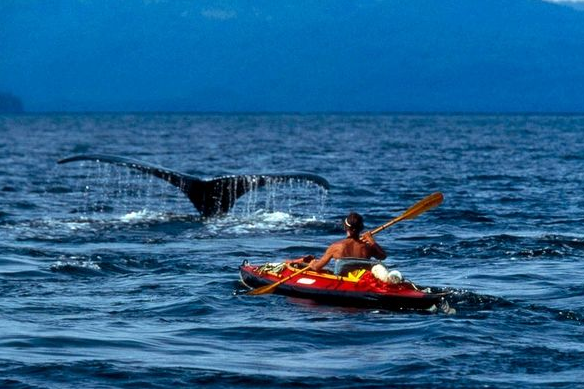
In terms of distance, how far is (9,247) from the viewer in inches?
829

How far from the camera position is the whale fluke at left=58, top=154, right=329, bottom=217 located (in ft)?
70.8

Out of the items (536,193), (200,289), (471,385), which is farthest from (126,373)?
(536,193)

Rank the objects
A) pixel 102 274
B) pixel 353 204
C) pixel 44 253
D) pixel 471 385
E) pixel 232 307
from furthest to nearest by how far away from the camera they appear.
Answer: pixel 353 204, pixel 44 253, pixel 102 274, pixel 232 307, pixel 471 385

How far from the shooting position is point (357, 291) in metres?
14.9

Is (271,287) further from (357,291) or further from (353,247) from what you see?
(357,291)

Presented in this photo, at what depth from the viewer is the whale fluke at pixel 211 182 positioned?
850 inches

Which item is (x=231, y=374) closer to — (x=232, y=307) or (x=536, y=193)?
(x=232, y=307)

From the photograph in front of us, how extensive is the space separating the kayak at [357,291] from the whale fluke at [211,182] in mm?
5140

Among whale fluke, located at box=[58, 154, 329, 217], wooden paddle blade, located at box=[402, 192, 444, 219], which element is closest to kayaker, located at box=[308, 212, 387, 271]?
wooden paddle blade, located at box=[402, 192, 444, 219]

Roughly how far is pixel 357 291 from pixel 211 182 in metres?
8.75

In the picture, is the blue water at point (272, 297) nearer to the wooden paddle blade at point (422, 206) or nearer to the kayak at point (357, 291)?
the kayak at point (357, 291)

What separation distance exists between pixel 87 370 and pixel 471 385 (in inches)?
132

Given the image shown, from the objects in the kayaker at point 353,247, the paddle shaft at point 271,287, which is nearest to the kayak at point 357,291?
the paddle shaft at point 271,287

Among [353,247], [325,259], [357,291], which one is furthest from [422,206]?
[357,291]
